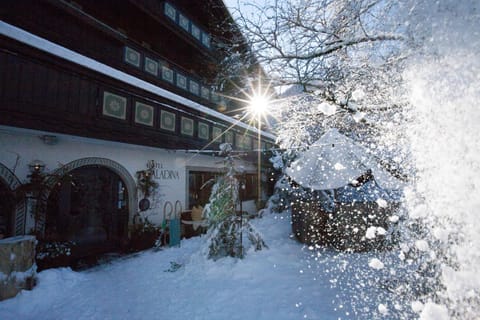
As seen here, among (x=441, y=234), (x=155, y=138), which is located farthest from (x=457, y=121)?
(x=155, y=138)

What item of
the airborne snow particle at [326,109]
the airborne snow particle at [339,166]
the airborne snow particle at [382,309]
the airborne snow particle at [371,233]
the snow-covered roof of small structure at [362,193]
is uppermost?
the airborne snow particle at [326,109]

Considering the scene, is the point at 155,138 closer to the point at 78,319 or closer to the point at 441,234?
the point at 78,319

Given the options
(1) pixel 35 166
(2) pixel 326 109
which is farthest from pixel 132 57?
(2) pixel 326 109

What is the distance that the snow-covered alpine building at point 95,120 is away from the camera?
16.6 feet

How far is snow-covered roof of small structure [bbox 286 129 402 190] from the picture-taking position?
6.04 metres

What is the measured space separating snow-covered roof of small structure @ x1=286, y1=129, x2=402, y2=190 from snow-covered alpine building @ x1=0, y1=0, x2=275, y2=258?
74.3 inches

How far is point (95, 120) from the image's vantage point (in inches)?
235

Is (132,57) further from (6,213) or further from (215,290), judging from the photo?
(215,290)

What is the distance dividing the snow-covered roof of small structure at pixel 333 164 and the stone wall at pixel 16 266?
637 centimetres

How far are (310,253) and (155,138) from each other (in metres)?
5.94

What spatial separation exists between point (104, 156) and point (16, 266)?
11.9 ft

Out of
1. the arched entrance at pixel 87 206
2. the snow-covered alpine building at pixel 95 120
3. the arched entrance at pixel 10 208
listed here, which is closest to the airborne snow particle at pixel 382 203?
the snow-covered alpine building at pixel 95 120

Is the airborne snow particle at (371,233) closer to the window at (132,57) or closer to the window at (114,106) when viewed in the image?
the window at (114,106)

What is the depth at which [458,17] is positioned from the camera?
2201 mm
